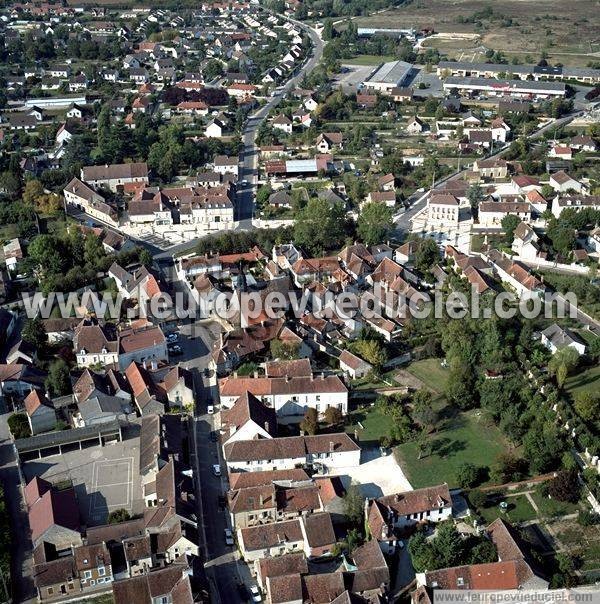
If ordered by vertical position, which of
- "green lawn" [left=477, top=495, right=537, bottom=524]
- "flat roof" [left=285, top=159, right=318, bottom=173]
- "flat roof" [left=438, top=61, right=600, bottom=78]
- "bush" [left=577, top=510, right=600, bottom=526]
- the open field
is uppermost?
the open field

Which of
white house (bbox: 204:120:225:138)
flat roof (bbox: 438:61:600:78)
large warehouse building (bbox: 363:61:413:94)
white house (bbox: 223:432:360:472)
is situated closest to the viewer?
white house (bbox: 223:432:360:472)

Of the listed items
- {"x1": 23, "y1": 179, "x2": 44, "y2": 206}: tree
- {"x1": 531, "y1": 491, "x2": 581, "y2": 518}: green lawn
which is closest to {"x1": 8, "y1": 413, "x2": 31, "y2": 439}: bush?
{"x1": 531, "y1": 491, "x2": 581, "y2": 518}: green lawn

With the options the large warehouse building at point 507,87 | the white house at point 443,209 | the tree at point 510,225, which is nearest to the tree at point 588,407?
the tree at point 510,225

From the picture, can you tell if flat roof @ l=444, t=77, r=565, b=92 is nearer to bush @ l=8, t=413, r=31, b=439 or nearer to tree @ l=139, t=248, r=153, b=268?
tree @ l=139, t=248, r=153, b=268

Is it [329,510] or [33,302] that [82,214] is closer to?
[33,302]

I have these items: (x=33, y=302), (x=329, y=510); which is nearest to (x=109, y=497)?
(x=329, y=510)

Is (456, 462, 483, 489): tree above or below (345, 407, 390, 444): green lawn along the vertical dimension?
above
